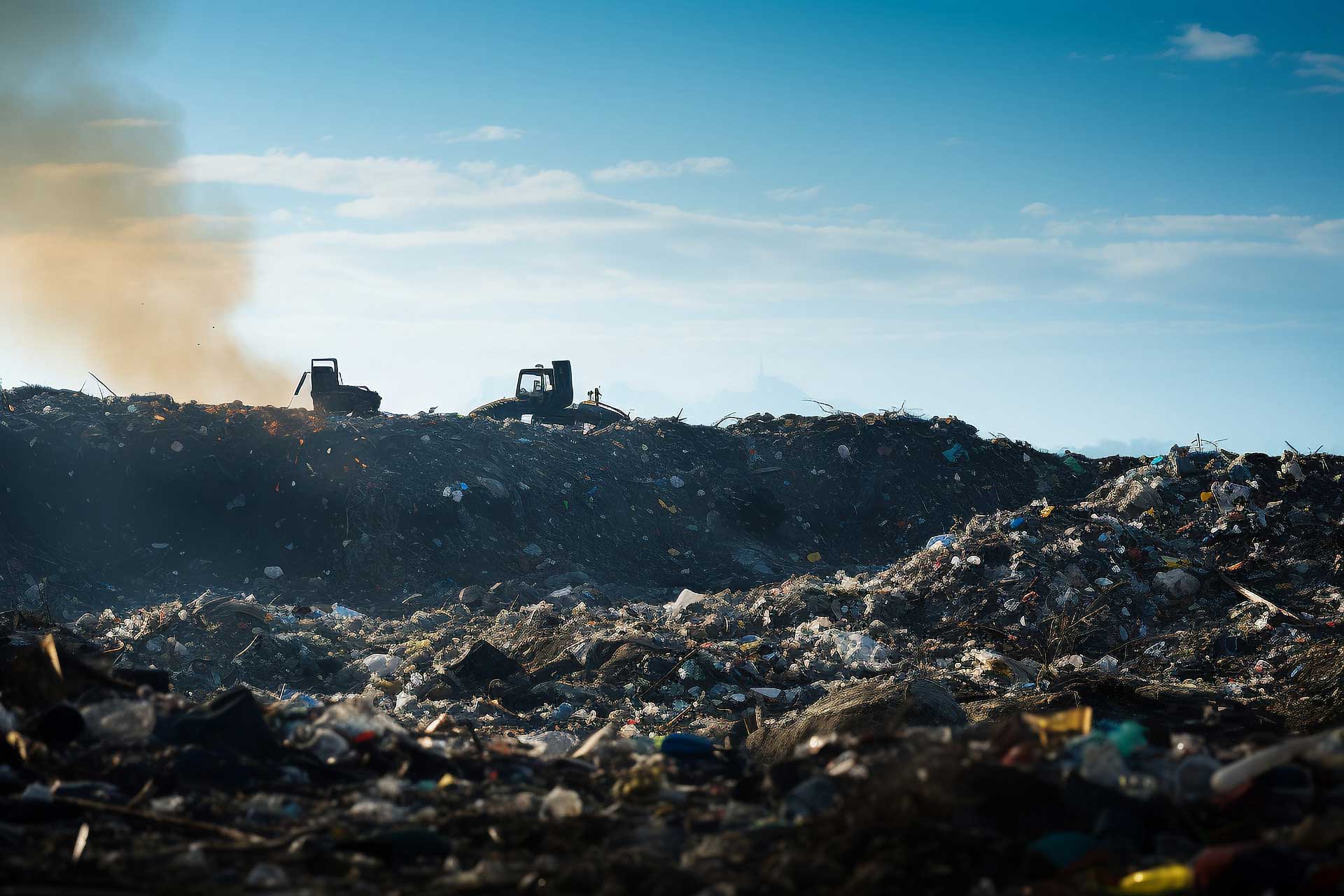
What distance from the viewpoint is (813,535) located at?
15.2 meters

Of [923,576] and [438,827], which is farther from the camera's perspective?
[923,576]

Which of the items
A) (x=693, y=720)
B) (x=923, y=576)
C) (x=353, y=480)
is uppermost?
(x=353, y=480)

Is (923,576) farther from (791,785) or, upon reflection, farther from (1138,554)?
(791,785)

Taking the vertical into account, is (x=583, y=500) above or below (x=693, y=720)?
above

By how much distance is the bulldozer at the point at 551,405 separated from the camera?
1800cm

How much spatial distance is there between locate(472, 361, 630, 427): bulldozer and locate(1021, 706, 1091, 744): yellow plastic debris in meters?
15.2

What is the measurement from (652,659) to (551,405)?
11.3m

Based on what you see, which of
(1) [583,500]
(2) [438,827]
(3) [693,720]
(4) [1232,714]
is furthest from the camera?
(1) [583,500]

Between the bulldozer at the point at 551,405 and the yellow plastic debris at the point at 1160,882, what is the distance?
1595cm

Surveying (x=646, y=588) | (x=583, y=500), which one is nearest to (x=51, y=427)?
(x=583, y=500)

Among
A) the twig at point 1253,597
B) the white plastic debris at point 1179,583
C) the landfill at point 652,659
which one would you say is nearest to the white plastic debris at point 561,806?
the landfill at point 652,659

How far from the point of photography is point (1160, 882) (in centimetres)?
208

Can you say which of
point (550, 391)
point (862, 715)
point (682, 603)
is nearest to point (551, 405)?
point (550, 391)

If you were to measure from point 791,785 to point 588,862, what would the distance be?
0.78 meters
